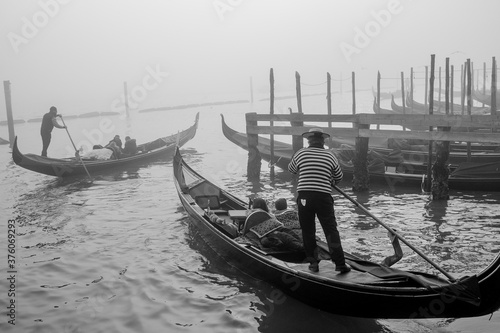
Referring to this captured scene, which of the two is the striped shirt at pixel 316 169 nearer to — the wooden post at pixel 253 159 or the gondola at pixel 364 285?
the gondola at pixel 364 285

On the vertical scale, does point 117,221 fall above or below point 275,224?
below

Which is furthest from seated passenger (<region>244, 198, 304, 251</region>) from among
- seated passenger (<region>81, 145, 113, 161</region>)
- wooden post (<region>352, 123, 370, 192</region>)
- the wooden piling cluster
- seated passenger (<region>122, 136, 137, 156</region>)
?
seated passenger (<region>122, 136, 137, 156</region>)

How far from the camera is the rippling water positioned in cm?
464

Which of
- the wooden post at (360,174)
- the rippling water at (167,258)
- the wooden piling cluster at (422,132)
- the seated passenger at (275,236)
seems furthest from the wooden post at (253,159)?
the seated passenger at (275,236)

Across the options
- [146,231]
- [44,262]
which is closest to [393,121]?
[146,231]

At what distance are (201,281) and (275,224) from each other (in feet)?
3.59

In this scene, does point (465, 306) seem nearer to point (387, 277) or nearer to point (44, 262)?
point (387, 277)

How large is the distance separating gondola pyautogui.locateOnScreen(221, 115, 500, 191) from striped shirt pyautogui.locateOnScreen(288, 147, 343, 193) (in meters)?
5.64

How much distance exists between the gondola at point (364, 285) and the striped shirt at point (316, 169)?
761 millimetres

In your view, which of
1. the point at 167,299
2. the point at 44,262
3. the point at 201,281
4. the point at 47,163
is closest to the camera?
the point at 167,299

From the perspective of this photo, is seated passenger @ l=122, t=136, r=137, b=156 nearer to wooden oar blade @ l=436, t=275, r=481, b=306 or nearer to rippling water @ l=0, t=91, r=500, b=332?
rippling water @ l=0, t=91, r=500, b=332

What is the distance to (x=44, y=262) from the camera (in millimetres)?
6410

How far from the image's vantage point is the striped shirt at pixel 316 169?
4.51 metres

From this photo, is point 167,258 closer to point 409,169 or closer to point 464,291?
point 464,291
